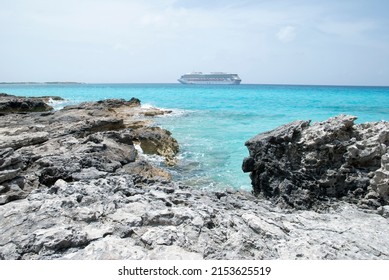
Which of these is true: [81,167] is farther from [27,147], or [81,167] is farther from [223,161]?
[223,161]

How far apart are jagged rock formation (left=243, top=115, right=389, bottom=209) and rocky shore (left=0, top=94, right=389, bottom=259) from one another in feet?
0.08

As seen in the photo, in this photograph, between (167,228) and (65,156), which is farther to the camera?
(65,156)

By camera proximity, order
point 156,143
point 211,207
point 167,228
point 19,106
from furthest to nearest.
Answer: point 19,106 < point 156,143 < point 211,207 < point 167,228

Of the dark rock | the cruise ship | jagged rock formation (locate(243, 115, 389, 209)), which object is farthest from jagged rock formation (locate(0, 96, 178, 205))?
the cruise ship

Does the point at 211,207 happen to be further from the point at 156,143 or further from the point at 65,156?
the point at 156,143

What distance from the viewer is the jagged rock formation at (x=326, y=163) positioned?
657 cm

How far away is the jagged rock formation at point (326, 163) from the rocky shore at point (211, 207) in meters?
0.02

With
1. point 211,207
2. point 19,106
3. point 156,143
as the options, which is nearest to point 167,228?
point 211,207

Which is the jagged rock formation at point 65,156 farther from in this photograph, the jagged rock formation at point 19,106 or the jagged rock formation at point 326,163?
the jagged rock formation at point 19,106

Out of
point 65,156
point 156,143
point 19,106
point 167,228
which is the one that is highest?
point 65,156

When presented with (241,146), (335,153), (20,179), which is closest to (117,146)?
(20,179)

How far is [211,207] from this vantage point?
5527 mm

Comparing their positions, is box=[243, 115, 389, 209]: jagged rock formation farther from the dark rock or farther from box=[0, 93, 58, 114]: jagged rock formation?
box=[0, 93, 58, 114]: jagged rock formation

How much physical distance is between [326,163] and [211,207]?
3.44 meters
